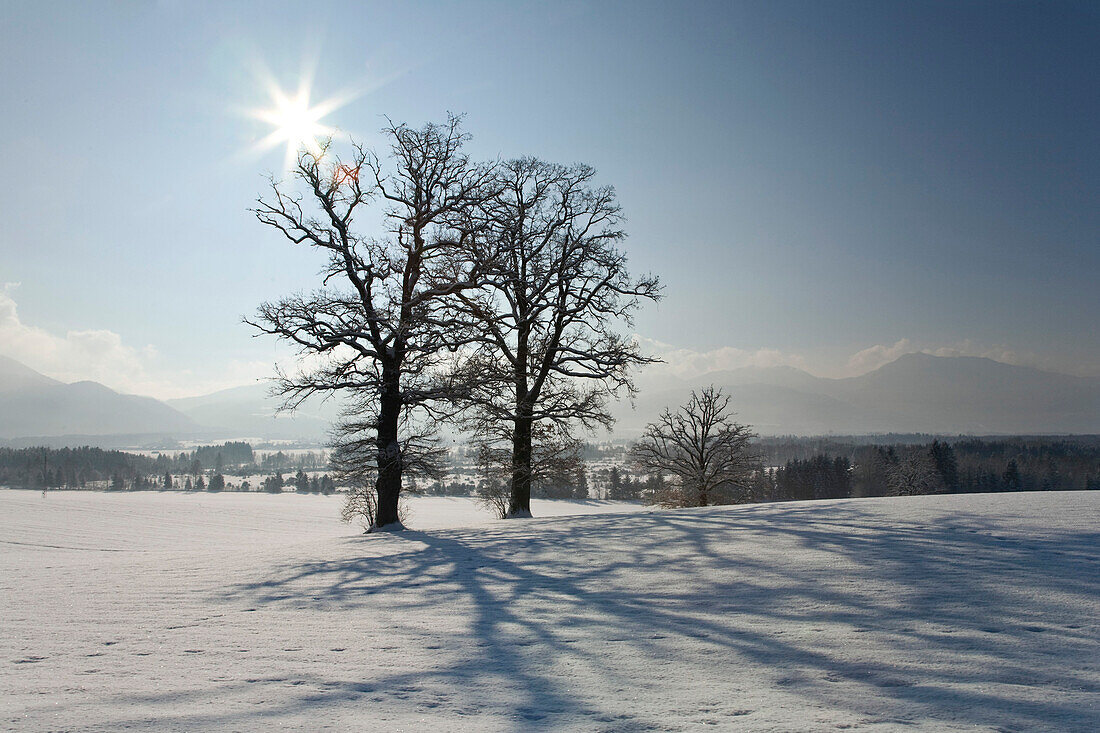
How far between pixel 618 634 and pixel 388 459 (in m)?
12.7

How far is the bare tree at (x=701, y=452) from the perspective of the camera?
2706cm

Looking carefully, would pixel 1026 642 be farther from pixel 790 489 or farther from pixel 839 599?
pixel 790 489

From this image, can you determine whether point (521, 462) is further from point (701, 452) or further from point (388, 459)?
point (701, 452)

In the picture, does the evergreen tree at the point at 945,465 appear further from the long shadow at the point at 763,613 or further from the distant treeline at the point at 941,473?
the long shadow at the point at 763,613

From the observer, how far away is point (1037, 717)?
122 inches

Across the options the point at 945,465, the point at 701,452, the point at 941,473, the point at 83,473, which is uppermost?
the point at 701,452

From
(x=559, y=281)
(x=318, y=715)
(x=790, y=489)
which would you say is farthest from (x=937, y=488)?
(x=318, y=715)

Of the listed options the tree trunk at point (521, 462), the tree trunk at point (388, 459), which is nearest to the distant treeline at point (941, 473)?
the tree trunk at point (521, 462)

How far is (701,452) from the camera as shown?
27062mm

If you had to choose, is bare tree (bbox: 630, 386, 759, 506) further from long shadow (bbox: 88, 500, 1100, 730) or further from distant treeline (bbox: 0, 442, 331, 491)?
distant treeline (bbox: 0, 442, 331, 491)

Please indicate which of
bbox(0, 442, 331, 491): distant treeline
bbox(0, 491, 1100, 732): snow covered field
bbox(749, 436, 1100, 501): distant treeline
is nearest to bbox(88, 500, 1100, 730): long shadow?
bbox(0, 491, 1100, 732): snow covered field

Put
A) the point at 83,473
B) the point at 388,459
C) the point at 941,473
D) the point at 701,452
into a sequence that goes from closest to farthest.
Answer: the point at 388,459 < the point at 701,452 < the point at 941,473 < the point at 83,473

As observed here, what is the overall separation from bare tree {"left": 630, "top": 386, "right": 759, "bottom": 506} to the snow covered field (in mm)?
17218

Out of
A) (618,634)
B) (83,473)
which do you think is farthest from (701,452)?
(83,473)
